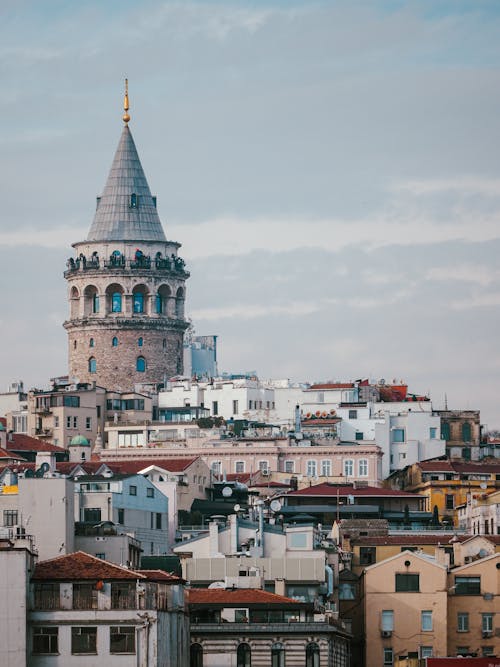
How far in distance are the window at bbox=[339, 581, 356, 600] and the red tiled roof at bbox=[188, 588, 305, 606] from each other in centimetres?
1324

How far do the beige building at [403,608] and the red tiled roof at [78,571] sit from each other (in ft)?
68.5

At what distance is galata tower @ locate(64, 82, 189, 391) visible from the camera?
19388cm

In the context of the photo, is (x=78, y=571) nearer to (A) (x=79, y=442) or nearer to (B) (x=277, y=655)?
(B) (x=277, y=655)

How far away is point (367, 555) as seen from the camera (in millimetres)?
124125

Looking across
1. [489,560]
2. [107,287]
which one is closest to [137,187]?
[107,287]

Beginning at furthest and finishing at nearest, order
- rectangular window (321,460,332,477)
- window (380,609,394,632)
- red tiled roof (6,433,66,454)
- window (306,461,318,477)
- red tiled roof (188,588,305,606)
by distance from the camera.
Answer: rectangular window (321,460,332,477)
window (306,461,318,477)
red tiled roof (6,433,66,454)
window (380,609,394,632)
red tiled roof (188,588,305,606)

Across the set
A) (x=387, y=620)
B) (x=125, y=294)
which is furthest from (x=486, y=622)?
(x=125, y=294)

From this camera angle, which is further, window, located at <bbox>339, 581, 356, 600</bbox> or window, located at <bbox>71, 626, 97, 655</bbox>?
window, located at <bbox>339, 581, 356, 600</bbox>

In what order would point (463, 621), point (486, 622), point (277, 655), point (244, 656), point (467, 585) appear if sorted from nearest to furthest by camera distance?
1. point (244, 656)
2. point (277, 655)
3. point (463, 621)
4. point (486, 622)
5. point (467, 585)

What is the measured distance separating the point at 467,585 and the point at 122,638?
2870cm

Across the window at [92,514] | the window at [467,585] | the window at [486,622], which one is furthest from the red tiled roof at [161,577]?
the window at [92,514]

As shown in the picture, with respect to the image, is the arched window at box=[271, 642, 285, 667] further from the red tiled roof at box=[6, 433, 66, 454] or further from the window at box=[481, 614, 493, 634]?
the red tiled roof at box=[6, 433, 66, 454]

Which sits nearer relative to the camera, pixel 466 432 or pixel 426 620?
pixel 426 620

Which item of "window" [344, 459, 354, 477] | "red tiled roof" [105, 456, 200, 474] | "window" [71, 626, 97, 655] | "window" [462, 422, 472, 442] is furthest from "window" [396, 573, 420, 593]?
"window" [462, 422, 472, 442]
